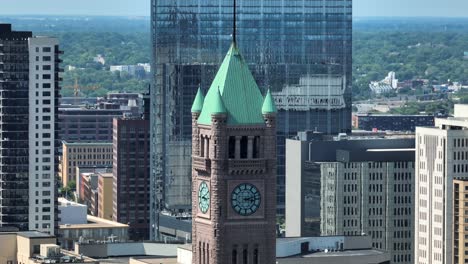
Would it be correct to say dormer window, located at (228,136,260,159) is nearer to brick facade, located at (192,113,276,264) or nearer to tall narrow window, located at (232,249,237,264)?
brick facade, located at (192,113,276,264)

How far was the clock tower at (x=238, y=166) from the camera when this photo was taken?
11831 cm

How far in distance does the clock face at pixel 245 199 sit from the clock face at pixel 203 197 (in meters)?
1.23

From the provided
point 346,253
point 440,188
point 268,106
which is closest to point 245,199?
point 268,106

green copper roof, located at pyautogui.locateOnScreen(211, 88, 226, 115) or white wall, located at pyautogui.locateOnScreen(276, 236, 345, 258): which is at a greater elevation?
green copper roof, located at pyautogui.locateOnScreen(211, 88, 226, 115)

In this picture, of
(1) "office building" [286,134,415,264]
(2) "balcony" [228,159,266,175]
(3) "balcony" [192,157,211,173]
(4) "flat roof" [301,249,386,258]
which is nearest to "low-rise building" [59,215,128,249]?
(1) "office building" [286,134,415,264]

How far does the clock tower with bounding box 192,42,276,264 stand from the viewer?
118312mm

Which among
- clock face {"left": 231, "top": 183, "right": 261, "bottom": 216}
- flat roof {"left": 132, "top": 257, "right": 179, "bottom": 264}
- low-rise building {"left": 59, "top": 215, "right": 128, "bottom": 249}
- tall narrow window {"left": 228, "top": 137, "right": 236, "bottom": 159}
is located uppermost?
tall narrow window {"left": 228, "top": 137, "right": 236, "bottom": 159}

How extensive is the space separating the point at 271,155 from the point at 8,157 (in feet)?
256

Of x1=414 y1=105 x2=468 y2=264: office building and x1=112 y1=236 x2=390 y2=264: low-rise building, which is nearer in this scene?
x1=112 y1=236 x2=390 y2=264: low-rise building

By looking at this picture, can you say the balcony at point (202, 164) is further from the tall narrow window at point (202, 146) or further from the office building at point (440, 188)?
the office building at point (440, 188)

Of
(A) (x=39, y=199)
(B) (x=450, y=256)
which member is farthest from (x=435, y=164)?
(A) (x=39, y=199)

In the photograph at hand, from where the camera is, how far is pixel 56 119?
7662 inches

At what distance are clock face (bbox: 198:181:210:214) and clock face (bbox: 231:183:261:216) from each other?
4.02 feet

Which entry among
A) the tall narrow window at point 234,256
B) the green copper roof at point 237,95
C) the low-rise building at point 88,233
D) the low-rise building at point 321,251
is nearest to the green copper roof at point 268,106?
the green copper roof at point 237,95
